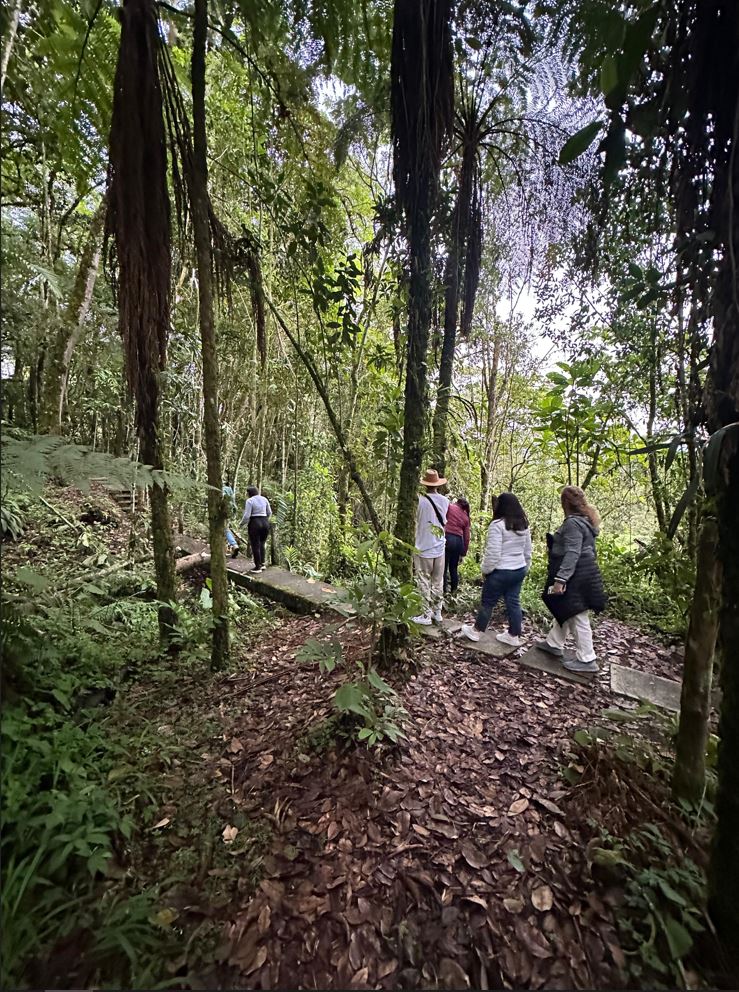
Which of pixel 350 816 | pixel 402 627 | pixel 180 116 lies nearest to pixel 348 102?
pixel 180 116

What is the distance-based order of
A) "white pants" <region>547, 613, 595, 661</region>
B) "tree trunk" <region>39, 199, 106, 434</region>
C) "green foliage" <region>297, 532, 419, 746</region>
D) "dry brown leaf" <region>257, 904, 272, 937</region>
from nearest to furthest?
"dry brown leaf" <region>257, 904, 272, 937</region>
"green foliage" <region>297, 532, 419, 746</region>
"white pants" <region>547, 613, 595, 661</region>
"tree trunk" <region>39, 199, 106, 434</region>

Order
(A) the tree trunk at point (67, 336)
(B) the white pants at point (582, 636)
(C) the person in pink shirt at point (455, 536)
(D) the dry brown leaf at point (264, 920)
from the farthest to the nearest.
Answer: (A) the tree trunk at point (67, 336), (C) the person in pink shirt at point (455, 536), (B) the white pants at point (582, 636), (D) the dry brown leaf at point (264, 920)

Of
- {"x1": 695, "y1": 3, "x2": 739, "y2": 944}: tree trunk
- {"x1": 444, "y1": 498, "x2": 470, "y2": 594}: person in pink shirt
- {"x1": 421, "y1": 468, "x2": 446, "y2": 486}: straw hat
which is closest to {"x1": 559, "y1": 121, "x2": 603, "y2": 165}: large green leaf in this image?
{"x1": 695, "y1": 3, "x2": 739, "y2": 944}: tree trunk

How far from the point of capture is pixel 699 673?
1.65m

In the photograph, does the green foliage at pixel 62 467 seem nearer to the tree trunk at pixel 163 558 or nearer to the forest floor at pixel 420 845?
the tree trunk at pixel 163 558

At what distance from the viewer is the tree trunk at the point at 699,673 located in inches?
61.4

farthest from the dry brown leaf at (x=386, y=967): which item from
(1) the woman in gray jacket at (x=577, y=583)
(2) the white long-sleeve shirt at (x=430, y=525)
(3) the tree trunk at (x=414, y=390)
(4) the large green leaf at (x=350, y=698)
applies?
(2) the white long-sleeve shirt at (x=430, y=525)

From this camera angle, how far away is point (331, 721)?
94.0 inches

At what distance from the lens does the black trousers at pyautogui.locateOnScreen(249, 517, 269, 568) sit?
6.02 metres

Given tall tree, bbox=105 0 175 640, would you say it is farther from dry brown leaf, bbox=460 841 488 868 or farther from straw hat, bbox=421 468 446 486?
dry brown leaf, bbox=460 841 488 868

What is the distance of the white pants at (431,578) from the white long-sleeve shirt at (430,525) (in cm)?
10

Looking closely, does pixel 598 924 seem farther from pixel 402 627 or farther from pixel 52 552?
pixel 52 552

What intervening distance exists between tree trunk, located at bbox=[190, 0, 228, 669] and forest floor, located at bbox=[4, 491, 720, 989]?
1.75 ft

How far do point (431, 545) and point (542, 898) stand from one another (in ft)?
8.70
